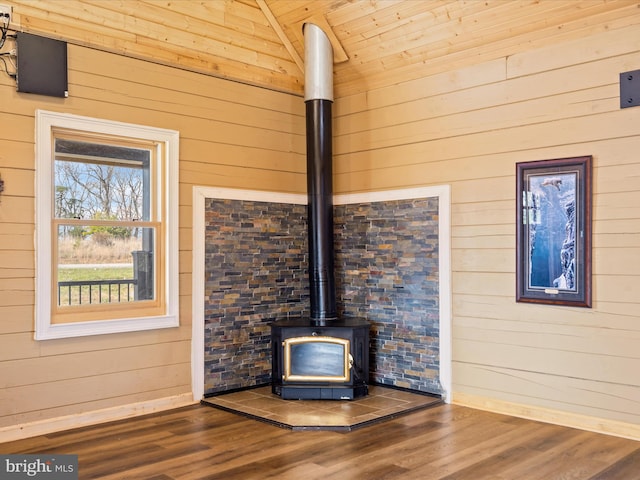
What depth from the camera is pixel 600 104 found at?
4.19 m

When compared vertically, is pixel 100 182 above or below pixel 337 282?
above

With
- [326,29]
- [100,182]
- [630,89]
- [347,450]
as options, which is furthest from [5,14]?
[630,89]

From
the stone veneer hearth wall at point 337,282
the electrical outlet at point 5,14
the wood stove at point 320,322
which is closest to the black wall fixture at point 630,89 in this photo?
the stone veneer hearth wall at point 337,282

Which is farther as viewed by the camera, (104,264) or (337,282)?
(337,282)

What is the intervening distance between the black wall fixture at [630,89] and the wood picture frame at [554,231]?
1.34 feet

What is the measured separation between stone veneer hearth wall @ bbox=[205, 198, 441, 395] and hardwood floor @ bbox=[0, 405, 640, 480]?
70 centimetres

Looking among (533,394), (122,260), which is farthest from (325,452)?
(122,260)

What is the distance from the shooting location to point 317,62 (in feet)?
17.1

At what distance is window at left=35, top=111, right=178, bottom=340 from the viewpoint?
4.20m

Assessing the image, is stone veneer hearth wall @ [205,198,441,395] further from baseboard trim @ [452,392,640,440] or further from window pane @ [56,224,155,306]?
window pane @ [56,224,155,306]

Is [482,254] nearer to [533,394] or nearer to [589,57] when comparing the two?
[533,394]

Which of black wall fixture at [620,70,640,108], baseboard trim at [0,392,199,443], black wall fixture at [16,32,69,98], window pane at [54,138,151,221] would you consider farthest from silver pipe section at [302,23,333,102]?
baseboard trim at [0,392,199,443]

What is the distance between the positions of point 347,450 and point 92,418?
1.82m

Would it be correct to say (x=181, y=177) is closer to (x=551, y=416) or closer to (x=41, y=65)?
(x=41, y=65)
